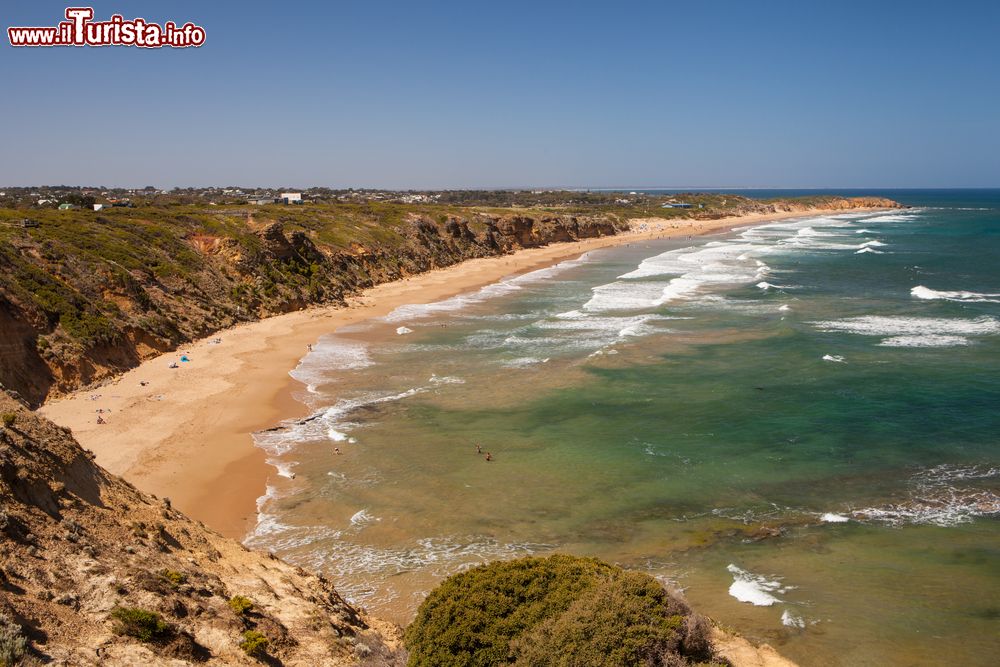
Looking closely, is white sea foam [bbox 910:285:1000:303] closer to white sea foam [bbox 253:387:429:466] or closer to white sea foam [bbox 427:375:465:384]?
white sea foam [bbox 427:375:465:384]

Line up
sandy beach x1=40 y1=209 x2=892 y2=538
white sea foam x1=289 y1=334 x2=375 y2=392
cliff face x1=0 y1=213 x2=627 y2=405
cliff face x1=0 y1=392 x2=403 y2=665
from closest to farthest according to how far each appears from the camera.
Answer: cliff face x1=0 y1=392 x2=403 y2=665
sandy beach x1=40 y1=209 x2=892 y2=538
cliff face x1=0 y1=213 x2=627 y2=405
white sea foam x1=289 y1=334 x2=375 y2=392

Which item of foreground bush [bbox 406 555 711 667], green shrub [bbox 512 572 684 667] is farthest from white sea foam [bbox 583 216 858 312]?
green shrub [bbox 512 572 684 667]

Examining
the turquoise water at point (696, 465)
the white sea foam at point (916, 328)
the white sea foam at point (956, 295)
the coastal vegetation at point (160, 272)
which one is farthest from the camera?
the white sea foam at point (956, 295)

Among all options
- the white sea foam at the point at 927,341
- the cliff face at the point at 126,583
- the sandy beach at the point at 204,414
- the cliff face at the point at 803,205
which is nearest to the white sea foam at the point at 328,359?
the sandy beach at the point at 204,414

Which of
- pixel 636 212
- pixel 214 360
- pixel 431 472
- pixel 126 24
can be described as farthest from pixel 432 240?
pixel 636 212

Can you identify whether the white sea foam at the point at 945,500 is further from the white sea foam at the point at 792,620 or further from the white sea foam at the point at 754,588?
the white sea foam at the point at 792,620

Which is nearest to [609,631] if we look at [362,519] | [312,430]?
[362,519]

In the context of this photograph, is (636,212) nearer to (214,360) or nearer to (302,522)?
(214,360)
